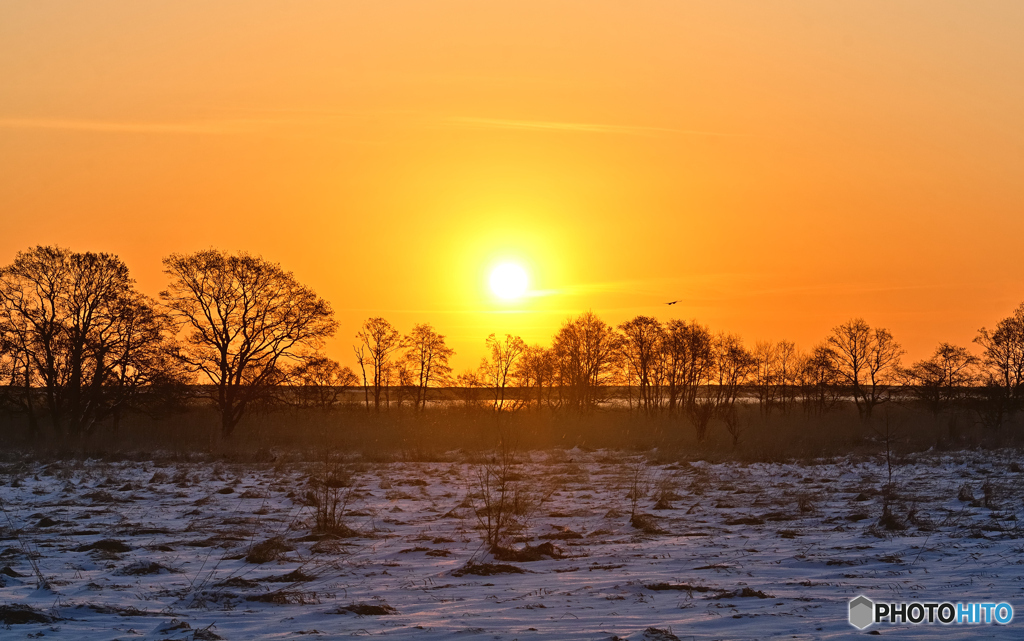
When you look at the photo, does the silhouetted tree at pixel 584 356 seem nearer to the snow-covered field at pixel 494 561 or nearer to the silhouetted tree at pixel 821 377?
the silhouetted tree at pixel 821 377

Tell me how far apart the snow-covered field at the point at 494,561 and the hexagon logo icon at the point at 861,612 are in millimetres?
115

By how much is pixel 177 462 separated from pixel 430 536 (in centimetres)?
1584

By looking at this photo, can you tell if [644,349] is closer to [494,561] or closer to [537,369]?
[537,369]

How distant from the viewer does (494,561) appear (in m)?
9.12

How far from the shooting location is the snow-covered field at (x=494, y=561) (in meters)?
6.26

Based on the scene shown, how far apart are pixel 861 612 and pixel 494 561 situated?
4250 mm

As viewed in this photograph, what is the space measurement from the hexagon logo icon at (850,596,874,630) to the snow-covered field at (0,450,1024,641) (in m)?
0.12

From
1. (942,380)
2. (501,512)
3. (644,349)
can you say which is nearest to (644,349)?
(644,349)

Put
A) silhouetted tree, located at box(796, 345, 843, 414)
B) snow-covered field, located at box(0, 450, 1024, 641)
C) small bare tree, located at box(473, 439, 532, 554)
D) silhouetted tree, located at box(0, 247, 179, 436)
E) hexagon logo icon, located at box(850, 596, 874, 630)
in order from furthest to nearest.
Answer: silhouetted tree, located at box(796, 345, 843, 414)
silhouetted tree, located at box(0, 247, 179, 436)
small bare tree, located at box(473, 439, 532, 554)
snow-covered field, located at box(0, 450, 1024, 641)
hexagon logo icon, located at box(850, 596, 874, 630)

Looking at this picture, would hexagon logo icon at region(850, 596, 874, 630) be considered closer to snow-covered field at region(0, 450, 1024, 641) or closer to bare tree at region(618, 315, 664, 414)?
snow-covered field at region(0, 450, 1024, 641)

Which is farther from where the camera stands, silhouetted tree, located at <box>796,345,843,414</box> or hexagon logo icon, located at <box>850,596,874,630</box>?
silhouetted tree, located at <box>796,345,843,414</box>

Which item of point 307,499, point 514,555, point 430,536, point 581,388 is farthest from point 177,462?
→ point 581,388

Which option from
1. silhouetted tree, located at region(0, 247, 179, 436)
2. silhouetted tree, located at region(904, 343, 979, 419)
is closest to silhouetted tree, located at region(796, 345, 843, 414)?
silhouetted tree, located at region(904, 343, 979, 419)

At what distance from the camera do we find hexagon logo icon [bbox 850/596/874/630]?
19.7ft
